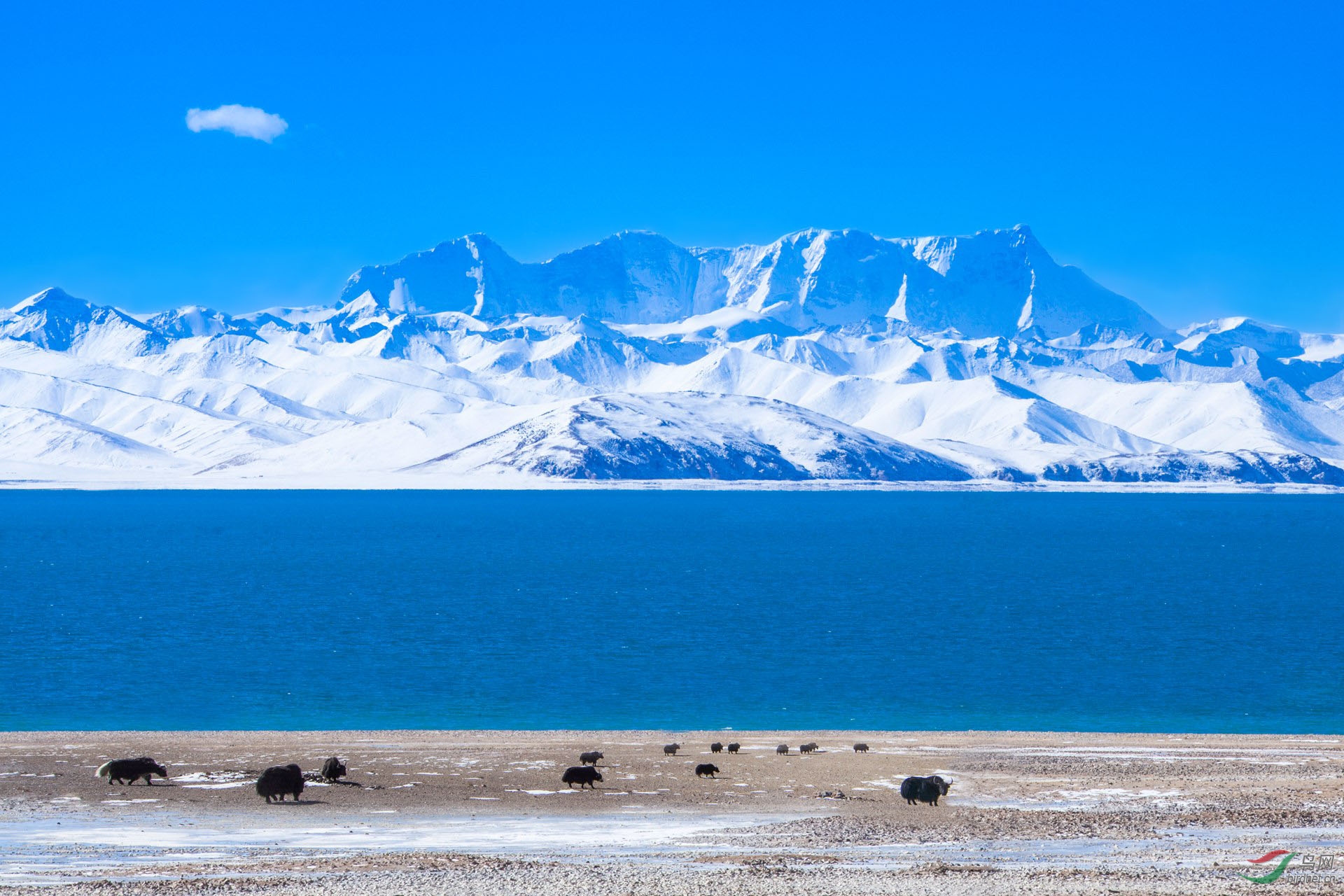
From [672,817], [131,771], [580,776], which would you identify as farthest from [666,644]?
[672,817]

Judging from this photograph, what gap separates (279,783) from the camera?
35281 millimetres

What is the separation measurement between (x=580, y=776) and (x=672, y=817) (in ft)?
17.5

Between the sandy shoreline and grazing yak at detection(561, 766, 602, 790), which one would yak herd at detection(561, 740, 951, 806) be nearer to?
grazing yak at detection(561, 766, 602, 790)

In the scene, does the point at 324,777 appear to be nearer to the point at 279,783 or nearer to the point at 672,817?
the point at 279,783

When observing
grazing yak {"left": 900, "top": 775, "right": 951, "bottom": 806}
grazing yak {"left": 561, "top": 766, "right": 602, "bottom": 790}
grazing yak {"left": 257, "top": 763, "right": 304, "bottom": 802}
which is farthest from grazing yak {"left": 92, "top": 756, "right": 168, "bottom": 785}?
grazing yak {"left": 900, "top": 775, "right": 951, "bottom": 806}

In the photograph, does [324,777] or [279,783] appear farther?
[324,777]

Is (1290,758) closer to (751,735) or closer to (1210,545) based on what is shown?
(751,735)

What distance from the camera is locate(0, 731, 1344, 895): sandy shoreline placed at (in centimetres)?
2481

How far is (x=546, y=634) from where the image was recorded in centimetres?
8912

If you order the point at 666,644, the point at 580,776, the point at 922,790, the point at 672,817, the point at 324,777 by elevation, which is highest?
the point at 666,644

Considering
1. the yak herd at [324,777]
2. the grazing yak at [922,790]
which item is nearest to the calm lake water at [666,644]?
the yak herd at [324,777]

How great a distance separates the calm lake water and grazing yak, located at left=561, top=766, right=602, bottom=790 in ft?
67.9

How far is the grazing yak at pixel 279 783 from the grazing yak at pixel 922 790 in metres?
16.4

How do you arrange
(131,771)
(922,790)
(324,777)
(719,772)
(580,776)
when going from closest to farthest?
(922,790), (131,771), (580,776), (324,777), (719,772)
